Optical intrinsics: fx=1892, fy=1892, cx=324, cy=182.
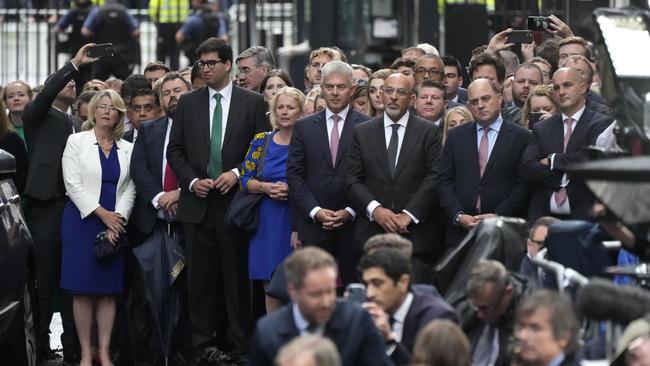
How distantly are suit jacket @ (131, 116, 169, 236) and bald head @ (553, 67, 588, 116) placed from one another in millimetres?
3235

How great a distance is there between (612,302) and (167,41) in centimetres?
1764

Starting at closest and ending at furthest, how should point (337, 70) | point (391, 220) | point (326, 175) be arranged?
point (391, 220) < point (326, 175) < point (337, 70)

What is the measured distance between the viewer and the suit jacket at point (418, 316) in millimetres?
10094

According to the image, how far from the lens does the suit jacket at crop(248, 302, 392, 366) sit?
9398mm

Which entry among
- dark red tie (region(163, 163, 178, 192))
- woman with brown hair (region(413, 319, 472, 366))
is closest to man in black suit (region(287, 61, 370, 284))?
dark red tie (region(163, 163, 178, 192))

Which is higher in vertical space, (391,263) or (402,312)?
(391,263)

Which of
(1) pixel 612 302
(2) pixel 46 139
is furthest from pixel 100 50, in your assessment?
(1) pixel 612 302

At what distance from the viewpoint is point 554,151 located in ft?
44.5

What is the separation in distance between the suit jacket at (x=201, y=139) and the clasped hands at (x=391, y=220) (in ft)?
5.04

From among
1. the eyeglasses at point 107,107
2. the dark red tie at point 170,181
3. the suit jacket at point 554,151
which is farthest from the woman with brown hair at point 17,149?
the suit jacket at point 554,151

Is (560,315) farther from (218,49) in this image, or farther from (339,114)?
(218,49)

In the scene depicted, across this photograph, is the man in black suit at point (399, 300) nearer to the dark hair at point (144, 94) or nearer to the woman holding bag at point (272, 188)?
the woman holding bag at point (272, 188)

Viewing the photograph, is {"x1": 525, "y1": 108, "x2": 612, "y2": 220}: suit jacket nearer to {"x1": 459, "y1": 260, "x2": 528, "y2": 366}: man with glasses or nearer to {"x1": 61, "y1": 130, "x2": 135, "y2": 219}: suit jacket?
{"x1": 459, "y1": 260, "x2": 528, "y2": 366}: man with glasses

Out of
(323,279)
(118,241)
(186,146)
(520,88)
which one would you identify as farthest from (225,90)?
(323,279)
